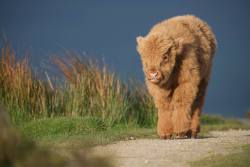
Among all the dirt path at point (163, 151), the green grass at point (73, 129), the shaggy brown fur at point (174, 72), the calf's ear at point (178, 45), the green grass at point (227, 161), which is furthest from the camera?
the green grass at point (73, 129)

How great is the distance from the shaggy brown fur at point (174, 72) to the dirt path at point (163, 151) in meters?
0.75

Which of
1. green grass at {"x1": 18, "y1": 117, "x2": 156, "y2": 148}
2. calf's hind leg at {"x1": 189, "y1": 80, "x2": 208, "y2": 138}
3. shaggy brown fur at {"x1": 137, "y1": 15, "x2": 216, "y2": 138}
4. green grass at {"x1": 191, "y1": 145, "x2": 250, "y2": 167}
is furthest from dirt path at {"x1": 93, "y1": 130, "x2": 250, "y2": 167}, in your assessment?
green grass at {"x1": 18, "y1": 117, "x2": 156, "y2": 148}

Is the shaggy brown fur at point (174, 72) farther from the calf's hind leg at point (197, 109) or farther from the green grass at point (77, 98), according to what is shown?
the green grass at point (77, 98)

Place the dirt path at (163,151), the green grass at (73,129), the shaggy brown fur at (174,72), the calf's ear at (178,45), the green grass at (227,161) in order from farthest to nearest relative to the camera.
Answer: the green grass at (73,129)
the calf's ear at (178,45)
the shaggy brown fur at (174,72)
the dirt path at (163,151)
the green grass at (227,161)

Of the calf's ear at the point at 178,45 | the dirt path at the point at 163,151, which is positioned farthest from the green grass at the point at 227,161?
the calf's ear at the point at 178,45

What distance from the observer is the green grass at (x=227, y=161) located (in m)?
8.43

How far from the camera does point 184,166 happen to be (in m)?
8.45

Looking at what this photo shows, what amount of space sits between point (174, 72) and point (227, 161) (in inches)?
136

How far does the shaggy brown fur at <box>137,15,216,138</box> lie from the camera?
37.0 feet

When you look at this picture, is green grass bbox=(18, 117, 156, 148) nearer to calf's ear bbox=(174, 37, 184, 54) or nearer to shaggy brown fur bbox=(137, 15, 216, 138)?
shaggy brown fur bbox=(137, 15, 216, 138)

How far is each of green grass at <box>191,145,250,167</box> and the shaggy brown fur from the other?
8.31ft

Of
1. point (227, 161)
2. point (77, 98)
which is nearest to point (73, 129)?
point (77, 98)

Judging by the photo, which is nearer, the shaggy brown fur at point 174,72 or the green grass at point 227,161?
the green grass at point 227,161

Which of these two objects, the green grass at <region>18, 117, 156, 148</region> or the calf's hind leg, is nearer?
the calf's hind leg
